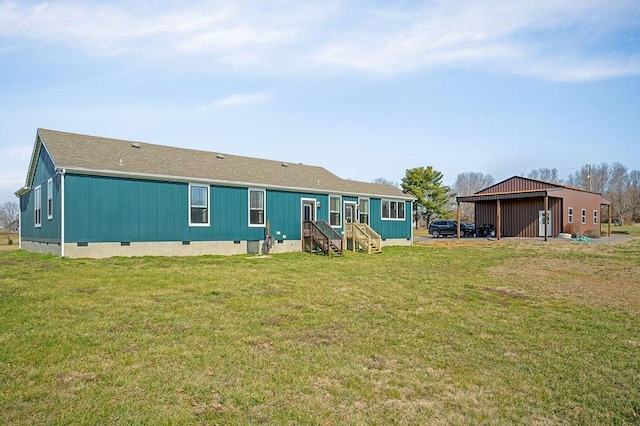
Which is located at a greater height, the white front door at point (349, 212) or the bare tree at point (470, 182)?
the bare tree at point (470, 182)

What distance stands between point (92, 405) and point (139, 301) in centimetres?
434

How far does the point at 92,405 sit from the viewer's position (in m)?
3.77

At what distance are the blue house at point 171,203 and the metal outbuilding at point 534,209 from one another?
43.7ft

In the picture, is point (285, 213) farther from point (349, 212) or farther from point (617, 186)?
point (617, 186)

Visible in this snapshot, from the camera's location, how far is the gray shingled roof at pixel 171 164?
1531cm

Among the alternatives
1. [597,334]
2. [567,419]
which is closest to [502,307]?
[597,334]

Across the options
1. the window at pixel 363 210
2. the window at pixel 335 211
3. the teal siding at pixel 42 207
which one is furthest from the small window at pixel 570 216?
the teal siding at pixel 42 207

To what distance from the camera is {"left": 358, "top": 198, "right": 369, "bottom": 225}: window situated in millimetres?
23859

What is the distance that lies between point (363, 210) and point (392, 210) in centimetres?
264

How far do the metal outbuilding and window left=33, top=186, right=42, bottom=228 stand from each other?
84.6ft

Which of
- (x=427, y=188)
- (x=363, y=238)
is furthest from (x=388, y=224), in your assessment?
(x=427, y=188)

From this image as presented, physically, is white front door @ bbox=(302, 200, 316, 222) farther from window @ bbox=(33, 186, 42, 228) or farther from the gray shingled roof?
window @ bbox=(33, 186, 42, 228)

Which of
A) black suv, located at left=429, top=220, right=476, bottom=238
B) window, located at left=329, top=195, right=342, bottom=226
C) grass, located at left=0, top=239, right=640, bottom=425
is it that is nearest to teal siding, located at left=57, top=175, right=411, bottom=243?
window, located at left=329, top=195, right=342, bottom=226

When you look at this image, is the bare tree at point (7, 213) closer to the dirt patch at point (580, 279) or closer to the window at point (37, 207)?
the window at point (37, 207)
